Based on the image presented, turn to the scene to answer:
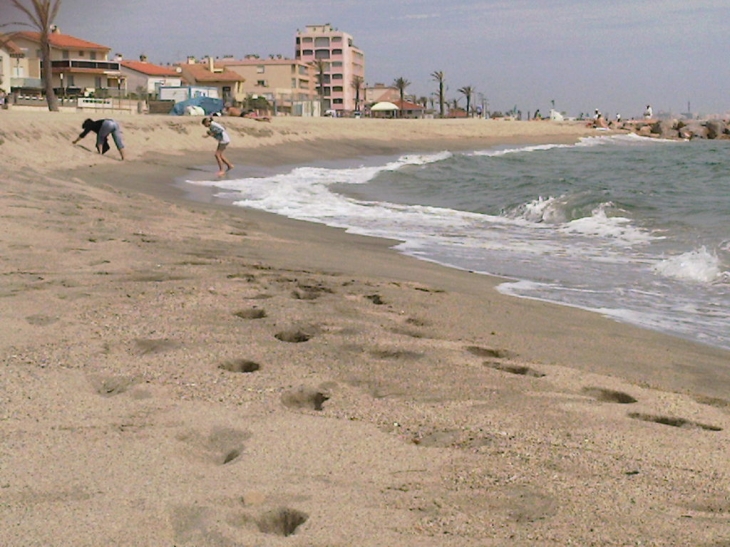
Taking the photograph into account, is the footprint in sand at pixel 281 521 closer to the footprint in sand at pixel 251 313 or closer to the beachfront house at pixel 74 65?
the footprint in sand at pixel 251 313

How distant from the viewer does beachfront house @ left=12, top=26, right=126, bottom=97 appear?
6531 cm

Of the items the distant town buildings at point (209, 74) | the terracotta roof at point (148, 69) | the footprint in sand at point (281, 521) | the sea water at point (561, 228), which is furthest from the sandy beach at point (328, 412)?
the terracotta roof at point (148, 69)

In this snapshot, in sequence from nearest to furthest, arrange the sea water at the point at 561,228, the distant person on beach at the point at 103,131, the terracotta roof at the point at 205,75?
the sea water at the point at 561,228
the distant person on beach at the point at 103,131
the terracotta roof at the point at 205,75

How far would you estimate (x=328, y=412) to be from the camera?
334cm

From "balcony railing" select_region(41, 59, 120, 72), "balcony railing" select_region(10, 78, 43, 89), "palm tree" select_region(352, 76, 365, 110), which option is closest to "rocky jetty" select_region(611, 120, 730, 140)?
"palm tree" select_region(352, 76, 365, 110)

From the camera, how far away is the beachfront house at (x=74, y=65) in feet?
214

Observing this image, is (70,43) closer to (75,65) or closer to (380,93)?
(75,65)

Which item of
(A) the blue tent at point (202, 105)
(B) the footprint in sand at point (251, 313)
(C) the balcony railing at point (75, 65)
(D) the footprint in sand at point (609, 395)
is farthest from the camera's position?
(C) the balcony railing at point (75, 65)

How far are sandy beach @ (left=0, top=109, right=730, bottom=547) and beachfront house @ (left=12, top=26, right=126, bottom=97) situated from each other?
2415 inches

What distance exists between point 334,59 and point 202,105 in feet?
284

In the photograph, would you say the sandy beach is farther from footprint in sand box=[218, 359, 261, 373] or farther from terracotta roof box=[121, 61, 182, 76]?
terracotta roof box=[121, 61, 182, 76]

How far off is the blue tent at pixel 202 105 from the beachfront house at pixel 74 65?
17.5m

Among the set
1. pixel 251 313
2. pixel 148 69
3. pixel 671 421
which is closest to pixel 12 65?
pixel 148 69

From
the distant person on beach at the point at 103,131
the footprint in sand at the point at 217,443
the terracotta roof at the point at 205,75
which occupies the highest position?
the terracotta roof at the point at 205,75
